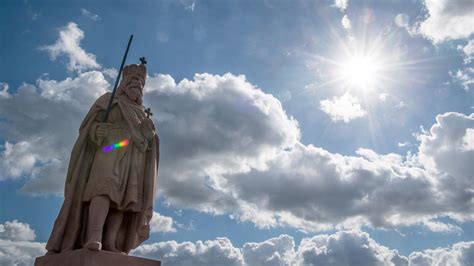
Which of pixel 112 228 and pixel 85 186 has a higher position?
pixel 85 186

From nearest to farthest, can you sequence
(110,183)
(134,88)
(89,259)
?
(89,259) → (110,183) → (134,88)

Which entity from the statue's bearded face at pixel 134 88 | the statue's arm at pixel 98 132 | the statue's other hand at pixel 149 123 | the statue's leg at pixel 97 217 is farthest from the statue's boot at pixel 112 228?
the statue's bearded face at pixel 134 88

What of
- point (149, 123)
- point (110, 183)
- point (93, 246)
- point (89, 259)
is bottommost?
point (89, 259)

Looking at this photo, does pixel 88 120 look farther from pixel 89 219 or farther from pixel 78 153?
pixel 89 219

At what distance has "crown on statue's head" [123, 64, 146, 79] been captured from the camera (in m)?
12.5

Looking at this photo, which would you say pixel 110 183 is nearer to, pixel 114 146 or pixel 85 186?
pixel 85 186

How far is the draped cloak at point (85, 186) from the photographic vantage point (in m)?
10.4

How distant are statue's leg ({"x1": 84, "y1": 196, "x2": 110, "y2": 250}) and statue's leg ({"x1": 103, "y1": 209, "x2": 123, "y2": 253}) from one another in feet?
1.74

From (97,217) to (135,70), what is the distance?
433 centimetres

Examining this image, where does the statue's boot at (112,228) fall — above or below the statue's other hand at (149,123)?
below

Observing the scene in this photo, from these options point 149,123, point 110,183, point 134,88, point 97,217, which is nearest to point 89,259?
point 97,217

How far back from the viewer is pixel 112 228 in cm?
1067

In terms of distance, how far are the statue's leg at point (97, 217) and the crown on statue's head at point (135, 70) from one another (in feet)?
12.5

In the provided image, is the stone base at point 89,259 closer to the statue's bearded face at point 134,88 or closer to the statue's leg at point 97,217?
the statue's leg at point 97,217
